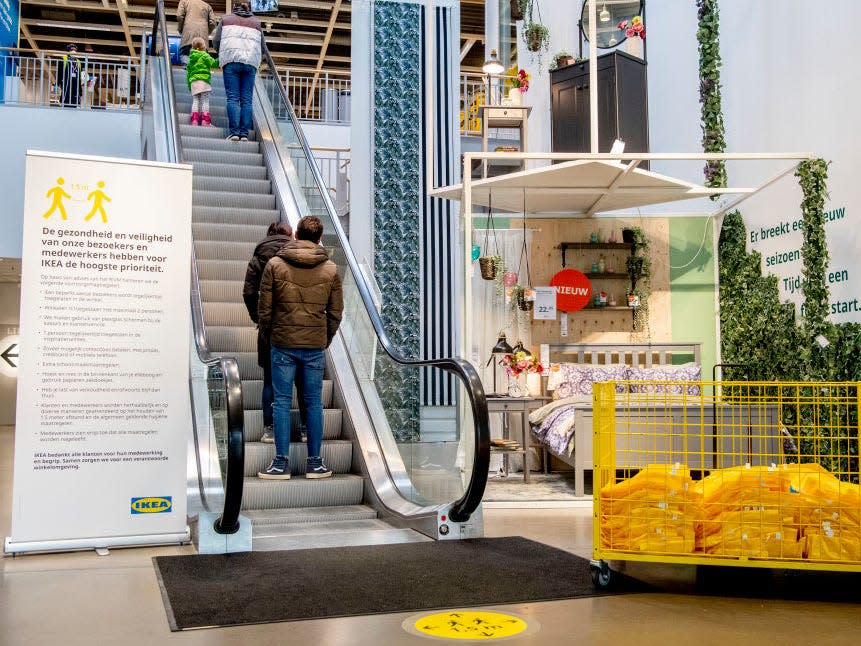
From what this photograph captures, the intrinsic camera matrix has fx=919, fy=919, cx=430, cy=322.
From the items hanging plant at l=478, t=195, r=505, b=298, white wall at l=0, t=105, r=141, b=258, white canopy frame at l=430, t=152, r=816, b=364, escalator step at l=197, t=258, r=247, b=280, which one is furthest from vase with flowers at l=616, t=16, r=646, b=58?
white wall at l=0, t=105, r=141, b=258

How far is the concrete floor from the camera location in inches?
132

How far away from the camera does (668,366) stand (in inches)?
389

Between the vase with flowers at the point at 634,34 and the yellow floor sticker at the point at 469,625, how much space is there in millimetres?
8065

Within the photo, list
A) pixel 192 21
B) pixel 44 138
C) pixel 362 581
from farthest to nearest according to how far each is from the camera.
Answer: pixel 44 138 → pixel 192 21 → pixel 362 581

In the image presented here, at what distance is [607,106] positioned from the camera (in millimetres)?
9984

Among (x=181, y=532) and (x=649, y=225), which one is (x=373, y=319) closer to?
(x=181, y=532)

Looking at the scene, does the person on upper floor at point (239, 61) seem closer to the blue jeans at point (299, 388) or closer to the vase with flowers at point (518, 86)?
the vase with flowers at point (518, 86)

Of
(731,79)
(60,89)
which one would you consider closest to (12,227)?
(60,89)

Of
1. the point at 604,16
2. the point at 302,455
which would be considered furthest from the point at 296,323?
the point at 604,16

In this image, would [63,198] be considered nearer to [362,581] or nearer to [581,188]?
[362,581]

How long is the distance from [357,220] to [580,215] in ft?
8.22

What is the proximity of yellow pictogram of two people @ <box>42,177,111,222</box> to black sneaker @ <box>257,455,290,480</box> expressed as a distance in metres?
1.89

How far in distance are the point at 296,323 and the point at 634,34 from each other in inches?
247

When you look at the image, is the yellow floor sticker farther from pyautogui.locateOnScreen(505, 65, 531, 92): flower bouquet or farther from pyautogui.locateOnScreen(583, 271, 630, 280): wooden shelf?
pyautogui.locateOnScreen(505, 65, 531, 92): flower bouquet
